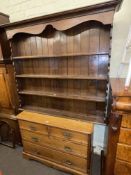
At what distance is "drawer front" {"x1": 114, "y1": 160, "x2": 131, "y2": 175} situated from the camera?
1150 mm

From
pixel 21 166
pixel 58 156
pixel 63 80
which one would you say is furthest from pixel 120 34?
pixel 21 166

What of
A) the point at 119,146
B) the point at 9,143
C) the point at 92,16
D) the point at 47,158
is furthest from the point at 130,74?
the point at 9,143

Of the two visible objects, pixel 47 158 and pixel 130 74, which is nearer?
pixel 130 74

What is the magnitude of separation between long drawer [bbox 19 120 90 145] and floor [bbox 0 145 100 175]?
1.82ft

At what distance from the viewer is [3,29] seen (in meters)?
1.76

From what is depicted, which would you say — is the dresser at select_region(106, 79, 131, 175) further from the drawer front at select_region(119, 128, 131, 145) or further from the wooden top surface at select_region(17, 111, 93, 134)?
the wooden top surface at select_region(17, 111, 93, 134)

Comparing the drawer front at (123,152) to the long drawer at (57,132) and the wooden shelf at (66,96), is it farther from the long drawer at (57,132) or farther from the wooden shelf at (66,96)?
the wooden shelf at (66,96)

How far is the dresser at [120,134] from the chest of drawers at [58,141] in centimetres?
36

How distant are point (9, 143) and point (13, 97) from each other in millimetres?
930

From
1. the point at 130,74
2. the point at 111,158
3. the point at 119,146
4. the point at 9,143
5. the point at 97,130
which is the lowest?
the point at 9,143

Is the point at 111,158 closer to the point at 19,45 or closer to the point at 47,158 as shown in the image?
the point at 47,158

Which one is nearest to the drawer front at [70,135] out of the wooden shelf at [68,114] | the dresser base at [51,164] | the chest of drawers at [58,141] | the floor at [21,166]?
the chest of drawers at [58,141]

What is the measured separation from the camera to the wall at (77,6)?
4.87 ft

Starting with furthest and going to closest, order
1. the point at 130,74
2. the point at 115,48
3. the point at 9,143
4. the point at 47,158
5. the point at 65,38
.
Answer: the point at 9,143 → the point at 47,158 → the point at 65,38 → the point at 115,48 → the point at 130,74
